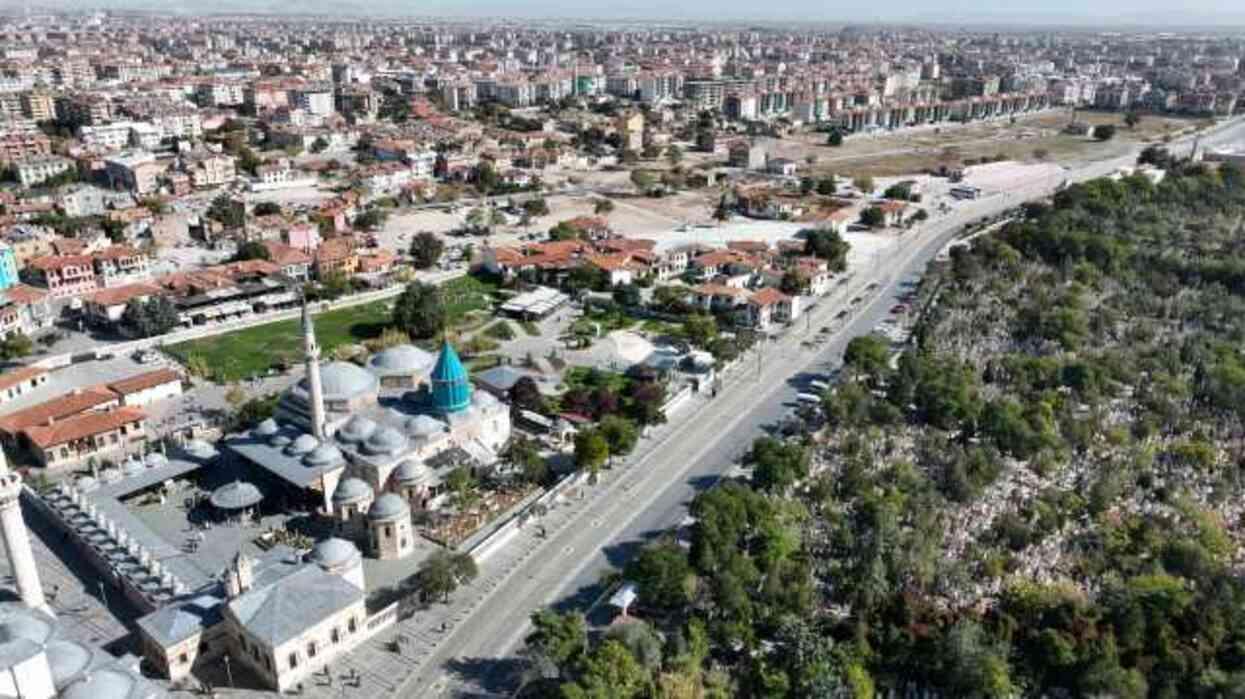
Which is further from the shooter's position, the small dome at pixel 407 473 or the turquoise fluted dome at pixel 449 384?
the turquoise fluted dome at pixel 449 384

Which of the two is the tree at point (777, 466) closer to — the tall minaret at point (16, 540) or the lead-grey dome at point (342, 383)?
the lead-grey dome at point (342, 383)

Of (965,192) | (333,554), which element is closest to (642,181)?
(965,192)

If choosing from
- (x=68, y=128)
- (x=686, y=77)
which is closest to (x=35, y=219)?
(x=68, y=128)

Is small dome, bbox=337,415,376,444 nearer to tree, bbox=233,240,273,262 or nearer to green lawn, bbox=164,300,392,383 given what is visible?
green lawn, bbox=164,300,392,383

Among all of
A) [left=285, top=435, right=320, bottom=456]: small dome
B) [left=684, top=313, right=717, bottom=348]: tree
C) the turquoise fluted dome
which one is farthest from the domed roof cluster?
[left=684, top=313, right=717, bottom=348]: tree

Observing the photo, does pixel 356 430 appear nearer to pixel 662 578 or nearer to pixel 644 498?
pixel 644 498

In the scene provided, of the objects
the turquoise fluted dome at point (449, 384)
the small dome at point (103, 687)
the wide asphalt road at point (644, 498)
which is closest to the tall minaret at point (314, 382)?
the turquoise fluted dome at point (449, 384)
